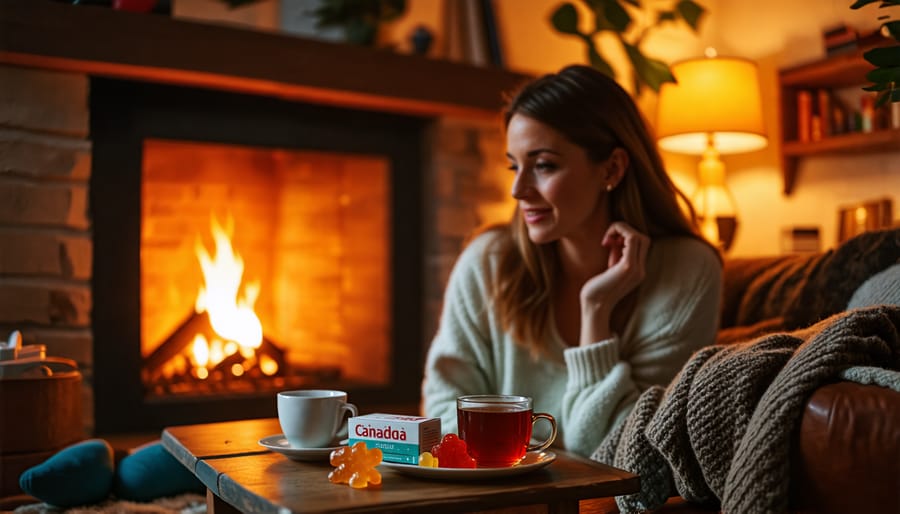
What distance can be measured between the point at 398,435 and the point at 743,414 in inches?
15.1

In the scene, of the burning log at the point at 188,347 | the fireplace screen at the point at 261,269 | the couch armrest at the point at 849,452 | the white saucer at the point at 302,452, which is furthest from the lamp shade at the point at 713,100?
the white saucer at the point at 302,452

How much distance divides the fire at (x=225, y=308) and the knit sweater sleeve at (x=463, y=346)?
102cm

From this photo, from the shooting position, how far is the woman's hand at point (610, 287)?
1549 millimetres

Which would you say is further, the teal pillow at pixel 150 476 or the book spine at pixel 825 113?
the book spine at pixel 825 113

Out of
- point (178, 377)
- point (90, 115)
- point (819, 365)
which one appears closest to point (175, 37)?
point (90, 115)

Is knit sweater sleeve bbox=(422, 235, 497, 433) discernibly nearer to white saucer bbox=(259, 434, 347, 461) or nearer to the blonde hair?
the blonde hair

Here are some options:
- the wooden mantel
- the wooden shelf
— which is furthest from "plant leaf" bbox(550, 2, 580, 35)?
the wooden shelf

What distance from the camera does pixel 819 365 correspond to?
0.93 m

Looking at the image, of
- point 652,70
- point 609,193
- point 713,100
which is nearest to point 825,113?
point 713,100

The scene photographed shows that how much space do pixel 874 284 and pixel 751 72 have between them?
4.70 ft

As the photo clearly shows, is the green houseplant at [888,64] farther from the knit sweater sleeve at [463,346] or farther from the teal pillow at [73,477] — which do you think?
the teal pillow at [73,477]

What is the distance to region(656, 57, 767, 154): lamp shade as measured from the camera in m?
2.59

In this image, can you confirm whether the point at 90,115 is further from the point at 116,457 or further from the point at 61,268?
the point at 116,457

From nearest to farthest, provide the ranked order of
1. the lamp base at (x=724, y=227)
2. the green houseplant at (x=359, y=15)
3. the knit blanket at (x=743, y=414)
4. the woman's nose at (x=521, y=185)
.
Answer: the knit blanket at (x=743, y=414), the woman's nose at (x=521, y=185), the green houseplant at (x=359, y=15), the lamp base at (x=724, y=227)
